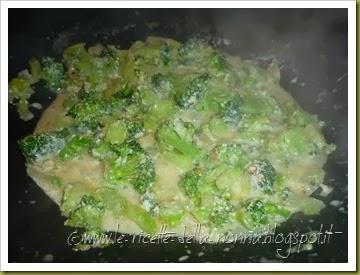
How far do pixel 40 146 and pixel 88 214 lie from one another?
651 mm

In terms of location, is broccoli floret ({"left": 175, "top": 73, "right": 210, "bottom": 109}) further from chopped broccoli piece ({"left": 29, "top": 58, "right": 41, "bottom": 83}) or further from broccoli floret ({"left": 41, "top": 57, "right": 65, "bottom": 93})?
chopped broccoli piece ({"left": 29, "top": 58, "right": 41, "bottom": 83})

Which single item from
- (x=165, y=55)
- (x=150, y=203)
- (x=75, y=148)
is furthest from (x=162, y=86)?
(x=150, y=203)

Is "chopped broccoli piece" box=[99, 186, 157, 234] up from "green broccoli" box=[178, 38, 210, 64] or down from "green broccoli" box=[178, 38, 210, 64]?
down

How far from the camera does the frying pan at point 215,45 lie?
286cm

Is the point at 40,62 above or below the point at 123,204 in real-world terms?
above

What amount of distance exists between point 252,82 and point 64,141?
1.54m

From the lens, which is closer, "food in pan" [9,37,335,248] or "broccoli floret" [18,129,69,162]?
"food in pan" [9,37,335,248]

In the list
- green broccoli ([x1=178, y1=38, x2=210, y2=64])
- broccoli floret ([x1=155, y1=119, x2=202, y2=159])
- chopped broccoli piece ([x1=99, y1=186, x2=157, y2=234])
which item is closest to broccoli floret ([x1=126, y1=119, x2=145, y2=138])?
broccoli floret ([x1=155, y1=119, x2=202, y2=159])

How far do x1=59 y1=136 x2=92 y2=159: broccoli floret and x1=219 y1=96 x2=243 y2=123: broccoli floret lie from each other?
39.3 inches

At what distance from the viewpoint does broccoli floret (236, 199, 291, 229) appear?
2920 millimetres

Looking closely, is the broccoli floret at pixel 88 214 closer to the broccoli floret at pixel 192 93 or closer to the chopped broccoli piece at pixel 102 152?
the chopped broccoli piece at pixel 102 152

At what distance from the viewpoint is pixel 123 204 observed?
303 centimetres

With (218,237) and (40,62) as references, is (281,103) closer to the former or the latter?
(218,237)

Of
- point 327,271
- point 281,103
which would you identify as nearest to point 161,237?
point 327,271
